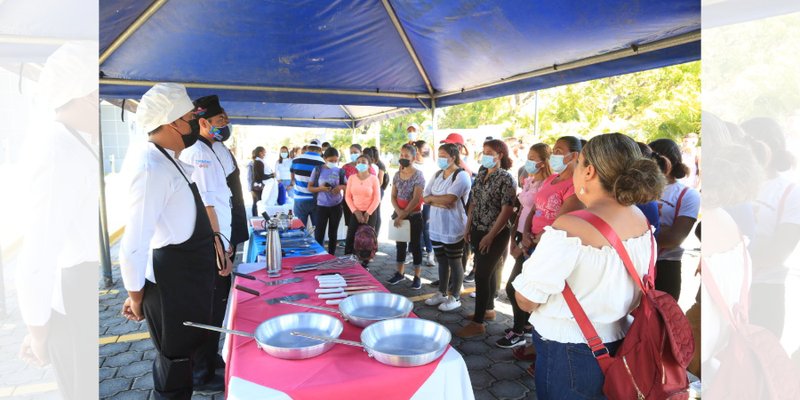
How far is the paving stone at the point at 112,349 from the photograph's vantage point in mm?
3261

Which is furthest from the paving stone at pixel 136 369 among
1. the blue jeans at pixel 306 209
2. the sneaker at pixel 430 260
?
the sneaker at pixel 430 260

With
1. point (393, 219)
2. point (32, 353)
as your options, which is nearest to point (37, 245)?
point (32, 353)

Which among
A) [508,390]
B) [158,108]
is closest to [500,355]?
[508,390]

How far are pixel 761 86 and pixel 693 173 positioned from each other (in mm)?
7345

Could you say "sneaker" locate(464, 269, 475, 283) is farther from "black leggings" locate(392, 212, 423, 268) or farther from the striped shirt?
the striped shirt

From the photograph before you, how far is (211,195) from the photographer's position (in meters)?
2.81

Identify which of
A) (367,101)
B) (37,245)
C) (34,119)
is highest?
(367,101)

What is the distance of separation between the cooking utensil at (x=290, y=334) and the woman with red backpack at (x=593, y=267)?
701 millimetres

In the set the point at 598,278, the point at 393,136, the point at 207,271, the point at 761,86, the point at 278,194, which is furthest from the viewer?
the point at 393,136

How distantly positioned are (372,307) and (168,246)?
927 millimetres

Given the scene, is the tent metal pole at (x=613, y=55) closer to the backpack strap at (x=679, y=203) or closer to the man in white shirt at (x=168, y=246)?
the backpack strap at (x=679, y=203)

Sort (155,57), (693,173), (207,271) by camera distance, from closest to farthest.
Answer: (207,271), (155,57), (693,173)

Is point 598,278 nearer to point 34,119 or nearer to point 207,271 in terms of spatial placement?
point 34,119

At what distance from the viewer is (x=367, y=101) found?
5.03 meters
